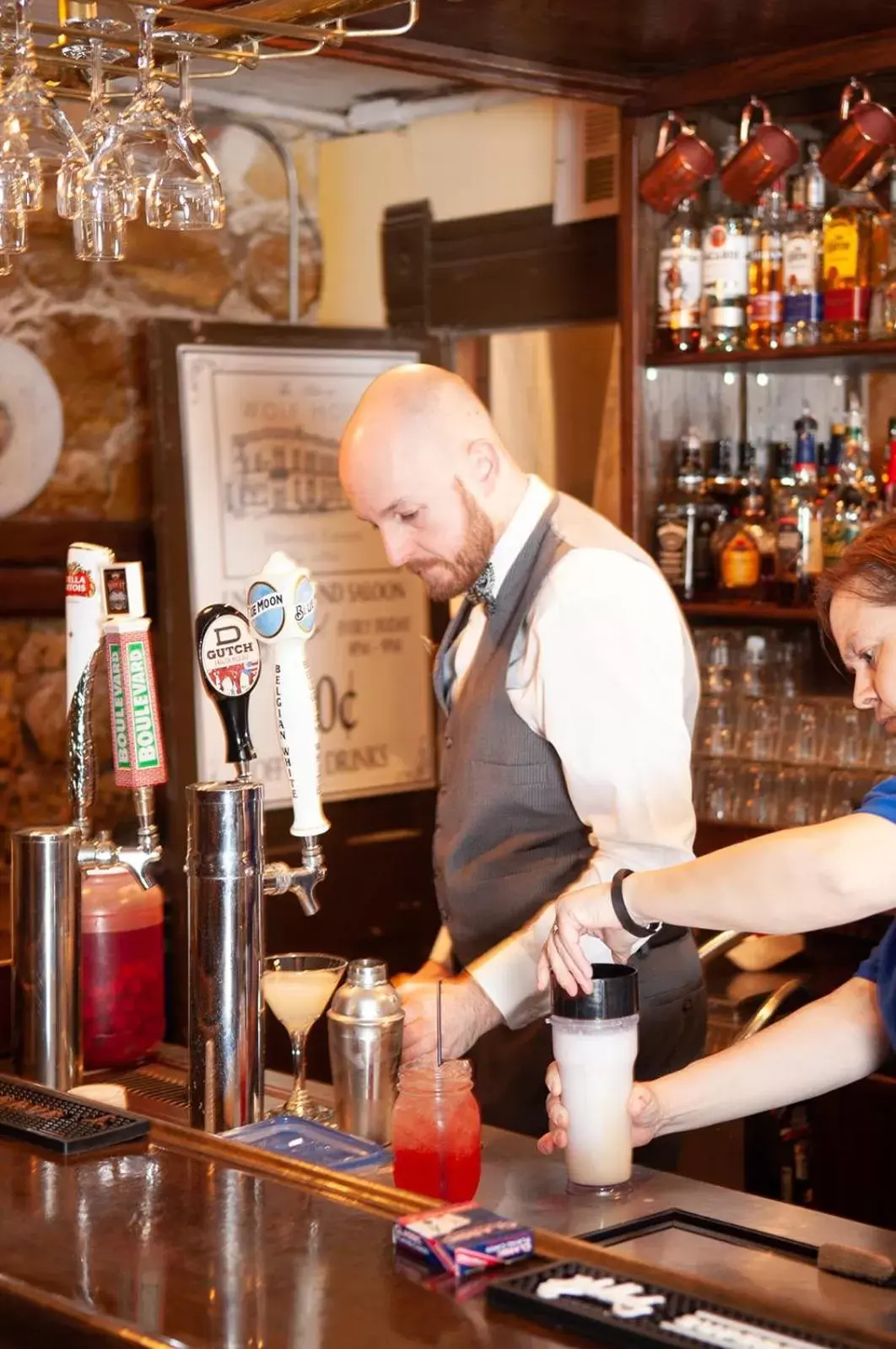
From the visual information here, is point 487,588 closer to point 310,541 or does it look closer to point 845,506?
point 845,506

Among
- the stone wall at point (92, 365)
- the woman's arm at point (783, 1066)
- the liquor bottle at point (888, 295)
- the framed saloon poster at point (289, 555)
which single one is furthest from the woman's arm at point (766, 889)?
the stone wall at point (92, 365)

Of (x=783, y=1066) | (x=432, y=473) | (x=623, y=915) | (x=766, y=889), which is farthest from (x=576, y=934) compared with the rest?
(x=432, y=473)

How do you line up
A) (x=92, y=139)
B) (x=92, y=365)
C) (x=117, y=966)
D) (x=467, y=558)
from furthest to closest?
(x=92, y=365)
(x=467, y=558)
(x=117, y=966)
(x=92, y=139)

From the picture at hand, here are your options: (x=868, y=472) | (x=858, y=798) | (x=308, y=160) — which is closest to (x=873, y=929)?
(x=858, y=798)

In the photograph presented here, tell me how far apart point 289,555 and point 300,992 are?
258 centimetres

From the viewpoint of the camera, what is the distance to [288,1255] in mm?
1385

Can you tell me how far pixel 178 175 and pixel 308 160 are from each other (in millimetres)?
2925

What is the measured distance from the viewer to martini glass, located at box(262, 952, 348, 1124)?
6.22ft

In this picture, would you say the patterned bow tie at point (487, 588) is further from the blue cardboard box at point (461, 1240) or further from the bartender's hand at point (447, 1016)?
the blue cardboard box at point (461, 1240)

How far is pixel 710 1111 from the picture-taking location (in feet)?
6.10

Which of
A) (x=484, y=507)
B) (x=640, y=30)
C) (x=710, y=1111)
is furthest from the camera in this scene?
(x=640, y=30)

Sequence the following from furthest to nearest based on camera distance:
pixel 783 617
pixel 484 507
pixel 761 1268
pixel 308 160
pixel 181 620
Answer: pixel 308 160
pixel 181 620
pixel 783 617
pixel 484 507
pixel 761 1268

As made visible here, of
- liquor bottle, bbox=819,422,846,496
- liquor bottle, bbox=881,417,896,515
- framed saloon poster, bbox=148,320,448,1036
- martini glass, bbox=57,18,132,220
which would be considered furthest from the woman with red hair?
framed saloon poster, bbox=148,320,448,1036

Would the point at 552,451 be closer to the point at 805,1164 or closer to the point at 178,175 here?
the point at 805,1164
